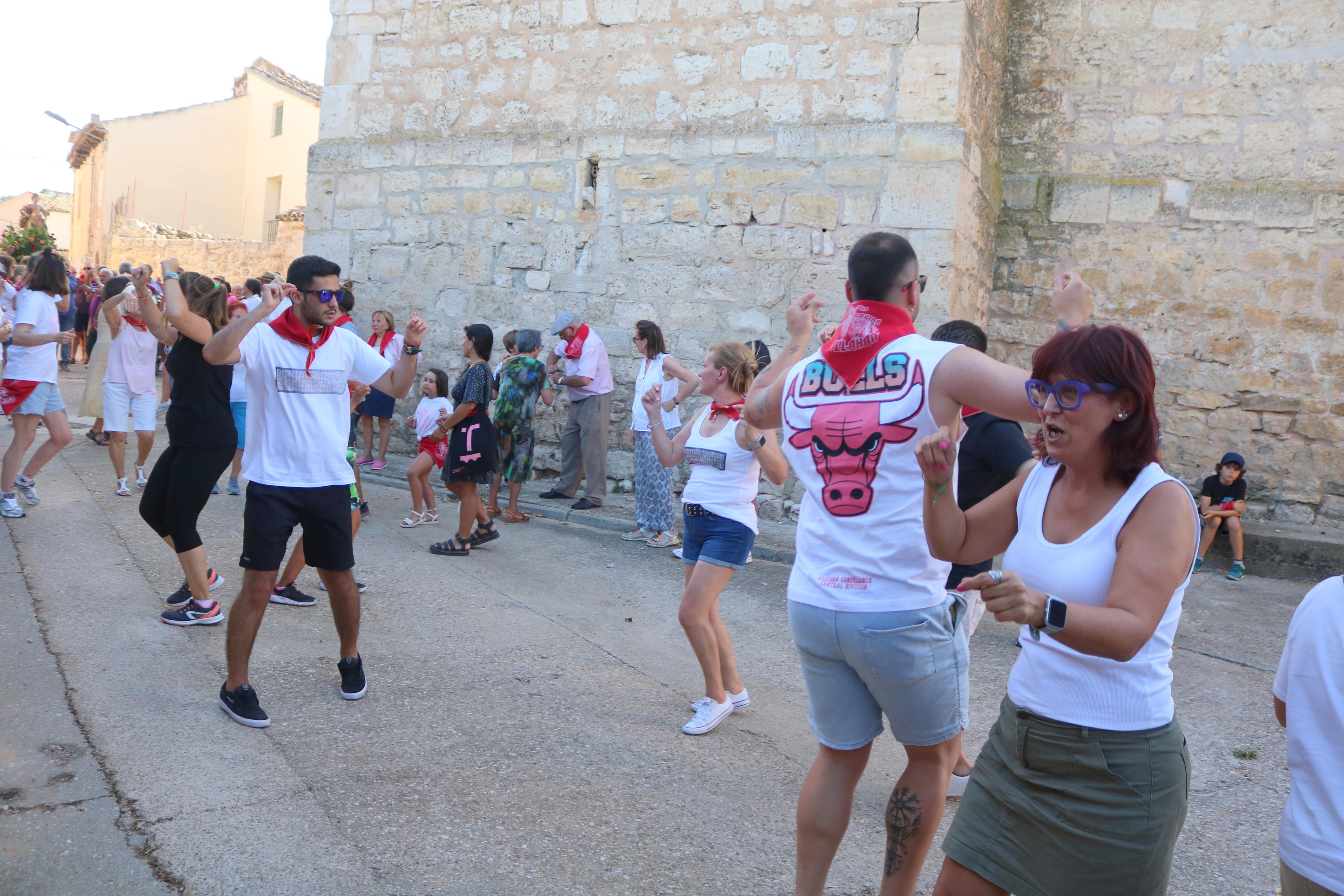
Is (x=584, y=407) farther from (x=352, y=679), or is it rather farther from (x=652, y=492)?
(x=352, y=679)

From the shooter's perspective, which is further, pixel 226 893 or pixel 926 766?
A: pixel 226 893

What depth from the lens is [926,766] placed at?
2430 millimetres

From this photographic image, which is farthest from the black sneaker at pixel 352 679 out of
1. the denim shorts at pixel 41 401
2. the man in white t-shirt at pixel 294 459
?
the denim shorts at pixel 41 401

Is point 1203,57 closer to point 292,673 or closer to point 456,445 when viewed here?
point 456,445

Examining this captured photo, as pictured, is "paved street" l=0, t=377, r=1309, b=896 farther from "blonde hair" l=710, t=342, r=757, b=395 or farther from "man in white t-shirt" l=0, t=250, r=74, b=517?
"blonde hair" l=710, t=342, r=757, b=395

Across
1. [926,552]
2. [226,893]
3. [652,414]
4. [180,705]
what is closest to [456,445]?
[652,414]

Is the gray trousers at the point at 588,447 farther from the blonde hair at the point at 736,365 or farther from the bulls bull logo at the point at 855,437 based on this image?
the bulls bull logo at the point at 855,437

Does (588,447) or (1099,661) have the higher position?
(1099,661)

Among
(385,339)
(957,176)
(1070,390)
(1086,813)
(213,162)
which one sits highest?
(213,162)

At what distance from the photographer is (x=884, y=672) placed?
2.33 meters

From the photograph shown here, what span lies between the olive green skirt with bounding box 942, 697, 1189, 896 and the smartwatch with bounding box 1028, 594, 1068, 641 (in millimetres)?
290

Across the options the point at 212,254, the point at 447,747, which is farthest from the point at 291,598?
the point at 212,254

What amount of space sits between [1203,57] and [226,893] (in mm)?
9022

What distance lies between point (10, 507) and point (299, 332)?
13.2 feet
